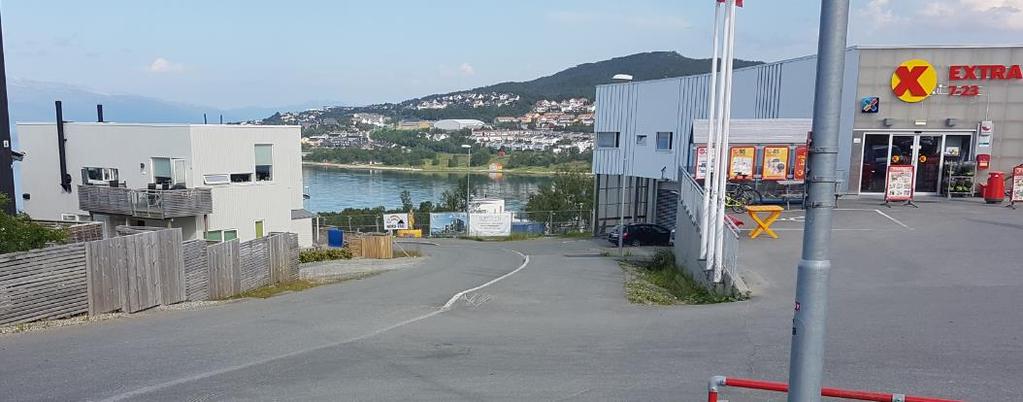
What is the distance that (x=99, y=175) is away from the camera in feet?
112

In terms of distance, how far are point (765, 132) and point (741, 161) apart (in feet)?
7.64

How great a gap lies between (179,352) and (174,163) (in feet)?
83.7

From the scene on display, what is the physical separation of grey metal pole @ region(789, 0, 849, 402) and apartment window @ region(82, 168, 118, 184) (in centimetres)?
3635

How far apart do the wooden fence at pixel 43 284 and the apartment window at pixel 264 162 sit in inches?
936

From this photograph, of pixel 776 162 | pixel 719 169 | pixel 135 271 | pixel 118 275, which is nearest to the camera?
pixel 118 275

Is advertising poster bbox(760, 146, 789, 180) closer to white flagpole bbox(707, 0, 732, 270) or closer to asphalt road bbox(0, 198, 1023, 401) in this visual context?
asphalt road bbox(0, 198, 1023, 401)

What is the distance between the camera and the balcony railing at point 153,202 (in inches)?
1174

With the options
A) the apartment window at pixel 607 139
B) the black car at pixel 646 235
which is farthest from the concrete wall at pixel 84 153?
the apartment window at pixel 607 139

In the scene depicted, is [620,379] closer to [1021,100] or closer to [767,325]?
[767,325]

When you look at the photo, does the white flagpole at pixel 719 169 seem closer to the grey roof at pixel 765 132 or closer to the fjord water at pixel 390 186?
the grey roof at pixel 765 132

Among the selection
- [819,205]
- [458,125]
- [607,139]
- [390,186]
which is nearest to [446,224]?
[607,139]

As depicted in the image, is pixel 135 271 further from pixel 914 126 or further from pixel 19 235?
pixel 914 126

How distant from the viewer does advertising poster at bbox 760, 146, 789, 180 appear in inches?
786

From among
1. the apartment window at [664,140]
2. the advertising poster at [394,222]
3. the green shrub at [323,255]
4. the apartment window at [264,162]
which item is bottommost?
the advertising poster at [394,222]
